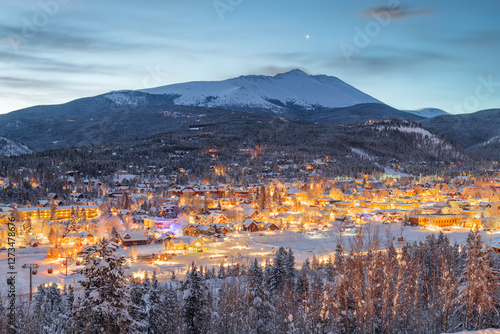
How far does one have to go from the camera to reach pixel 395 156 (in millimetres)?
130375

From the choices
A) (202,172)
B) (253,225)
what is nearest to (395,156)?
(202,172)

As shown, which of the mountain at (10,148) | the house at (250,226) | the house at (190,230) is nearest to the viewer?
the house at (190,230)

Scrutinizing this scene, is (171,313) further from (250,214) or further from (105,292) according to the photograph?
(250,214)

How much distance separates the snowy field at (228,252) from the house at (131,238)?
55.2 inches

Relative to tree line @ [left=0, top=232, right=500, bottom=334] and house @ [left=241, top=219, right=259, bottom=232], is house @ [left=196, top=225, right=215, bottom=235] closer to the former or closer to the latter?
house @ [left=241, top=219, right=259, bottom=232]

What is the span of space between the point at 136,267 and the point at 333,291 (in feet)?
48.9

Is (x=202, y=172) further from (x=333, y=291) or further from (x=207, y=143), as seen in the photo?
(x=333, y=291)

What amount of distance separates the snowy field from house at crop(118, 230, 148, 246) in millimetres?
1402

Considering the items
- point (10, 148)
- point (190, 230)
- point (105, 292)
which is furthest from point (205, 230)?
point (10, 148)

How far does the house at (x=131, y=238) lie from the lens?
34.4 m

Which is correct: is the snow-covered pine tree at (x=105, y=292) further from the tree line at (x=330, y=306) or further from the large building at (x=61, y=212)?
the large building at (x=61, y=212)

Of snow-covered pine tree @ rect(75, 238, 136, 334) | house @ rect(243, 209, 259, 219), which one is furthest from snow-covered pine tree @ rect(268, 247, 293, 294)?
house @ rect(243, 209, 259, 219)

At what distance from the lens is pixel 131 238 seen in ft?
114

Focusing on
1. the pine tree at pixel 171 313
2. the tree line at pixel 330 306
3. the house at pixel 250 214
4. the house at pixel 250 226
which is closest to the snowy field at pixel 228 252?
the house at pixel 250 226
